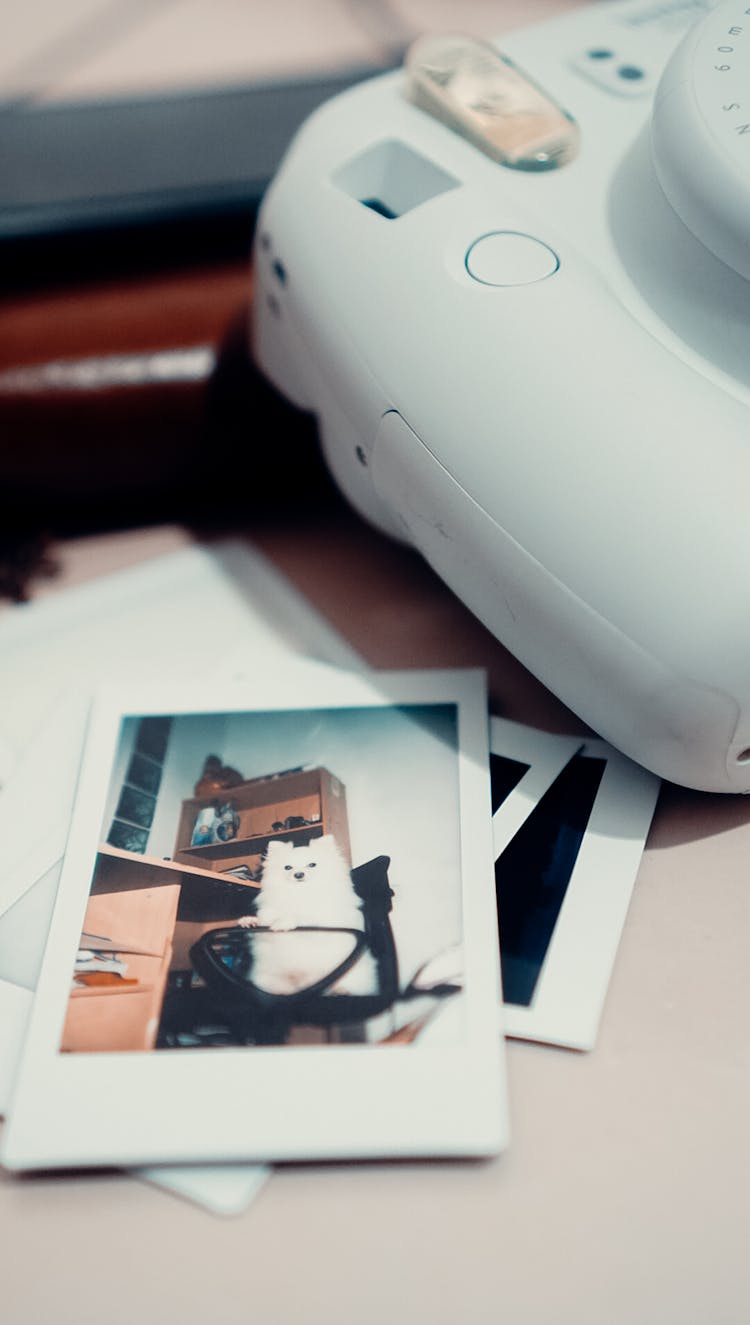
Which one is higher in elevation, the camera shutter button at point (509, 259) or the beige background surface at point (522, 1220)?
the camera shutter button at point (509, 259)

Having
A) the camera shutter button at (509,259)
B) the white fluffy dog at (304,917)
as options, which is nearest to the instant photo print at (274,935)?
the white fluffy dog at (304,917)

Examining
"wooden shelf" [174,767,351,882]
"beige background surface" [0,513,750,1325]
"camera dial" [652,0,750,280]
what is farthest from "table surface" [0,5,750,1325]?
"camera dial" [652,0,750,280]

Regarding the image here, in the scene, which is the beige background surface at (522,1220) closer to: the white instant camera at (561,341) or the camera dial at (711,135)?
the white instant camera at (561,341)

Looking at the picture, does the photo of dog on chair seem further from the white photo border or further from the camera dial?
the camera dial

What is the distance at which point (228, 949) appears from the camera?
404 mm

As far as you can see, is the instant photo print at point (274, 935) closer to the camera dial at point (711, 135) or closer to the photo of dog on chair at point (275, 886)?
the photo of dog on chair at point (275, 886)

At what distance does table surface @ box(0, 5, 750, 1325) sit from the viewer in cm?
34

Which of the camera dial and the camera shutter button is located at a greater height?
the camera dial

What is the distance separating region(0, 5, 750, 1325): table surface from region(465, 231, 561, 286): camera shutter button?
25 centimetres

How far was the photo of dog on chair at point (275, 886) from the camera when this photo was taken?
39 cm

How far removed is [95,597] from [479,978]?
27 cm

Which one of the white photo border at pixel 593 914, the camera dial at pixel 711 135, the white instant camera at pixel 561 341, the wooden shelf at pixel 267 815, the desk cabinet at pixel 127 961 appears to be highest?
the camera dial at pixel 711 135

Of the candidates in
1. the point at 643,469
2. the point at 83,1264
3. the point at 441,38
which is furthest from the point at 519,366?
the point at 83,1264

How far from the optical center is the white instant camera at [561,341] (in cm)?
37
